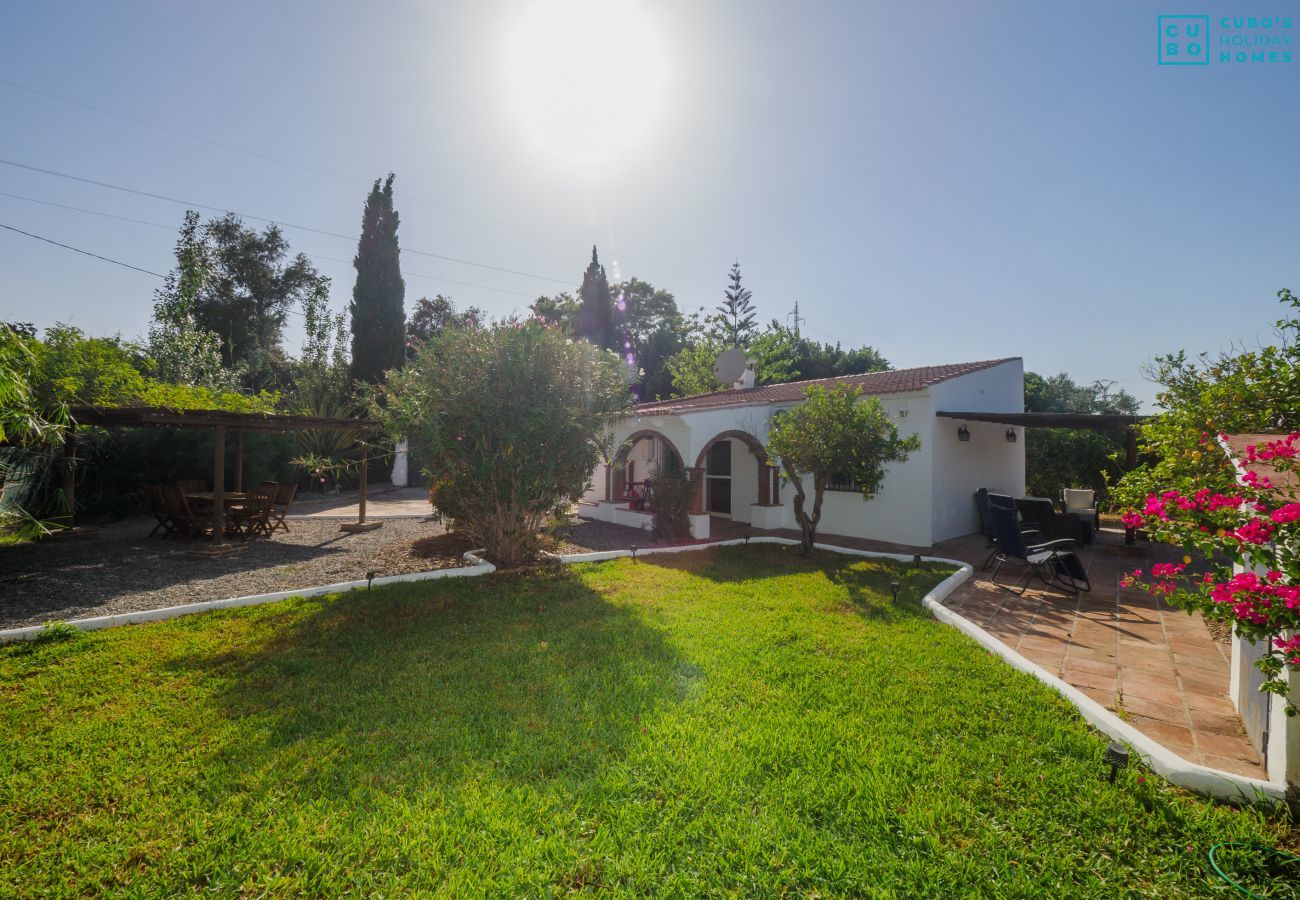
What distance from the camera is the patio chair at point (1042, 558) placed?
308 inches

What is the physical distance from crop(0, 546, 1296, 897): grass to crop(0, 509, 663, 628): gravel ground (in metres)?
1.65

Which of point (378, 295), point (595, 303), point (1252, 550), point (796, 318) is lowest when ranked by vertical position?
point (1252, 550)

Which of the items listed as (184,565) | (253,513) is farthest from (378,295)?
(184,565)

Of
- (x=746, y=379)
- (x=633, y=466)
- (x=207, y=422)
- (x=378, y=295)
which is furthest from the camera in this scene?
(x=378, y=295)

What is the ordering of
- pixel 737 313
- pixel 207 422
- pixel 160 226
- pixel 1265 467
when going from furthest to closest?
pixel 737 313 < pixel 160 226 < pixel 207 422 < pixel 1265 467

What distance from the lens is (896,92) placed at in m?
9.61

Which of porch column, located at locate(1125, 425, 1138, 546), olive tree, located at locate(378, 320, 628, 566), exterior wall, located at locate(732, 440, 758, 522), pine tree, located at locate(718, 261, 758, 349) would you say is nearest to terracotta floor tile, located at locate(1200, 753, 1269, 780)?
olive tree, located at locate(378, 320, 628, 566)

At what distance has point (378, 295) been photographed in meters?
26.7

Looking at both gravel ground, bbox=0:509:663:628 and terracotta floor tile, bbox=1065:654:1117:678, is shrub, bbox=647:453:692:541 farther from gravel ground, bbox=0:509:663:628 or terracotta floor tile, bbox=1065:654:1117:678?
terracotta floor tile, bbox=1065:654:1117:678

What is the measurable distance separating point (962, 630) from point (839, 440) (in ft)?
13.6

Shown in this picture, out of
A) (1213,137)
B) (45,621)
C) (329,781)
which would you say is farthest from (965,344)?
(45,621)

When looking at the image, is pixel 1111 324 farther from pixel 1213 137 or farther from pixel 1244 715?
pixel 1244 715

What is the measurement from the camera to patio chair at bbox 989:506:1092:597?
25.7 feet

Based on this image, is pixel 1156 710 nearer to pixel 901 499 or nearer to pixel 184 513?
pixel 901 499
